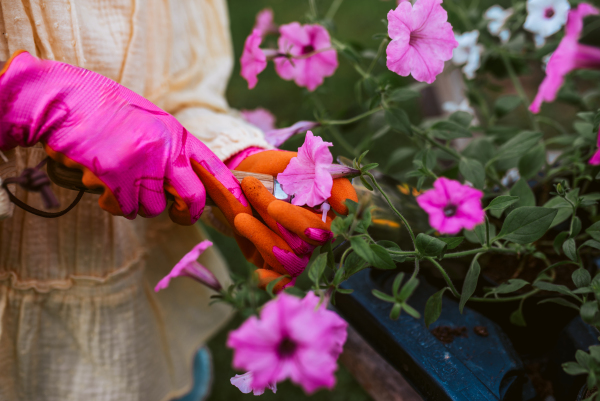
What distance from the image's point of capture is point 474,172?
576mm

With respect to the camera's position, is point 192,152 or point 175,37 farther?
point 175,37

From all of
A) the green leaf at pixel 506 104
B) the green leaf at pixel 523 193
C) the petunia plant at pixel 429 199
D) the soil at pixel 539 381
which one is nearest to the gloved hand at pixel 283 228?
Result: the petunia plant at pixel 429 199

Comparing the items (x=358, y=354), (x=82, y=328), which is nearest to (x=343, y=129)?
(x=358, y=354)

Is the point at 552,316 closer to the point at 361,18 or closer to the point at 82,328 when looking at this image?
the point at 82,328

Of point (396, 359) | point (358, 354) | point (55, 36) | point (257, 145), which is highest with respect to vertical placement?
point (55, 36)

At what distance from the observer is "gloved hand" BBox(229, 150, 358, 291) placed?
1.43ft

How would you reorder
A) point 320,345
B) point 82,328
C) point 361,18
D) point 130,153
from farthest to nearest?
1. point 361,18
2. point 82,328
3. point 130,153
4. point 320,345

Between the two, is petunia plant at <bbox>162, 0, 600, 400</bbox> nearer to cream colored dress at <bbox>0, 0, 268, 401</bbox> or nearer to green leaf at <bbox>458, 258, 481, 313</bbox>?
green leaf at <bbox>458, 258, 481, 313</bbox>

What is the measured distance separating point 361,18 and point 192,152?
5.79ft

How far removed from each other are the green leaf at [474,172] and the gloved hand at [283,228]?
0.21m

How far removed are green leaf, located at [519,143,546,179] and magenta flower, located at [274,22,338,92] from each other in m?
0.32

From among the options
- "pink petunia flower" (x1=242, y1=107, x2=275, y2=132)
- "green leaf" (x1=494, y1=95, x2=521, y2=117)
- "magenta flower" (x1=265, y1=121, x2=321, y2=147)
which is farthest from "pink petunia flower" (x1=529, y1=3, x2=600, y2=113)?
"pink petunia flower" (x1=242, y1=107, x2=275, y2=132)

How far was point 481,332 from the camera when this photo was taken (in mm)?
553

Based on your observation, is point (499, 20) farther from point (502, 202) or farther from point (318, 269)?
point (318, 269)
